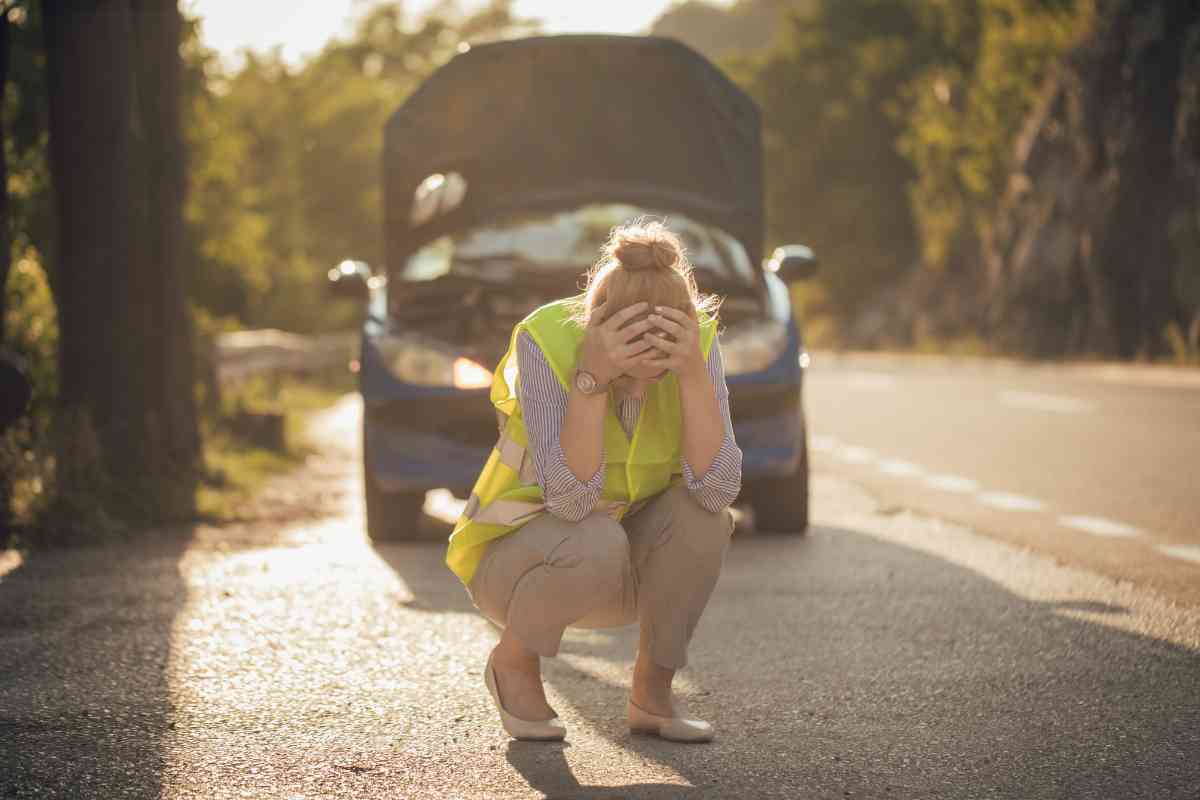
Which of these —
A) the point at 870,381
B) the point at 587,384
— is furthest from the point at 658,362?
the point at 870,381

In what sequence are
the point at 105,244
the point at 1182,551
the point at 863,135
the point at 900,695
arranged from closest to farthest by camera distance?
1. the point at 900,695
2. the point at 1182,551
3. the point at 105,244
4. the point at 863,135

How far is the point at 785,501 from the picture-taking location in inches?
388

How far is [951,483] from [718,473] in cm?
799

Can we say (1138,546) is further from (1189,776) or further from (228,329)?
(228,329)

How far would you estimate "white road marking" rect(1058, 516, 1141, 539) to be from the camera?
9.59 m

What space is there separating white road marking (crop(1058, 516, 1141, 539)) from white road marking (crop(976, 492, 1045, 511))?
1.96ft

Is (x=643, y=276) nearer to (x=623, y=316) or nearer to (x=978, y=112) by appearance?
(x=623, y=316)

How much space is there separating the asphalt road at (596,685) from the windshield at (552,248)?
1892 millimetres

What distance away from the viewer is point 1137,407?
2023 cm

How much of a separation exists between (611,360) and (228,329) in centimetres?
1927

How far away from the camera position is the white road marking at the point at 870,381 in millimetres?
27291

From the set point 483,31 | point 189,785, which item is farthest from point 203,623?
point 483,31

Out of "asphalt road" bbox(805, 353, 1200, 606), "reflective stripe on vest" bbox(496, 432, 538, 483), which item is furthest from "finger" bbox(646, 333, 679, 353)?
"asphalt road" bbox(805, 353, 1200, 606)

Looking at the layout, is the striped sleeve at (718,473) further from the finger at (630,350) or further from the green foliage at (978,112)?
the green foliage at (978,112)
